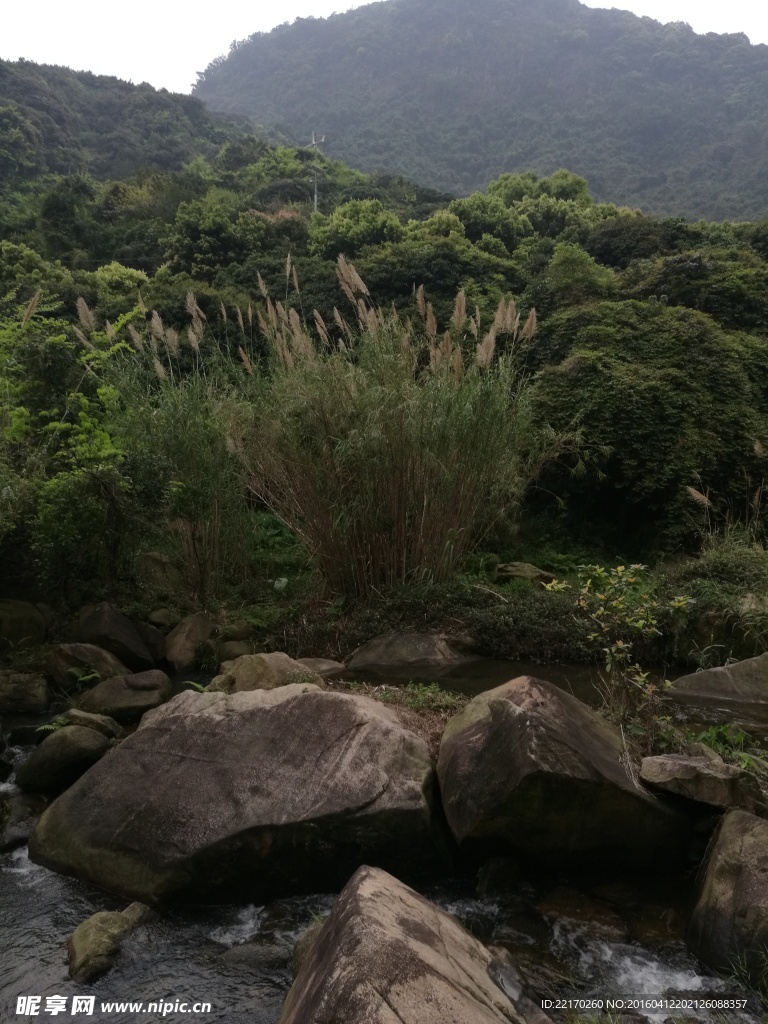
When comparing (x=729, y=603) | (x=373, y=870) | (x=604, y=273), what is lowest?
(x=729, y=603)

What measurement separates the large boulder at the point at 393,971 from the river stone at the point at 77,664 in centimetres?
394

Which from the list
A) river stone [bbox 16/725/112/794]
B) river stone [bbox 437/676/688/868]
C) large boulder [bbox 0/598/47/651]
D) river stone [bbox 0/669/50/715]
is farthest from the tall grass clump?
river stone [bbox 437/676/688/868]

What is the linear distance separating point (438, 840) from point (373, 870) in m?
0.83

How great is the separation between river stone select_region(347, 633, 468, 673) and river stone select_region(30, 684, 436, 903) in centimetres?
236

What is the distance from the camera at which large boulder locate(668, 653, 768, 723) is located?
529 cm

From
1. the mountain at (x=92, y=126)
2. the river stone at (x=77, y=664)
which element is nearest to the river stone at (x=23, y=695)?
the river stone at (x=77, y=664)

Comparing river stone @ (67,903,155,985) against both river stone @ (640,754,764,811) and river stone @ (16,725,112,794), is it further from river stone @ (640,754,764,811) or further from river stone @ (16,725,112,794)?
river stone @ (640,754,764,811)

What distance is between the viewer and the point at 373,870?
2.56 m

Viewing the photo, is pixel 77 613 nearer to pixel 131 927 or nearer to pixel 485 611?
pixel 485 611

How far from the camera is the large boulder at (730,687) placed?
5.29 metres

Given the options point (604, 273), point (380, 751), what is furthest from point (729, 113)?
point (380, 751)

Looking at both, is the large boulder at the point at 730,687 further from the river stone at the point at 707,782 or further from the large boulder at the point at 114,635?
the large boulder at the point at 114,635

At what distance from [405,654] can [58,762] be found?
2777 mm

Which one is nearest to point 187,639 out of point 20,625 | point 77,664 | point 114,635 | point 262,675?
point 114,635
